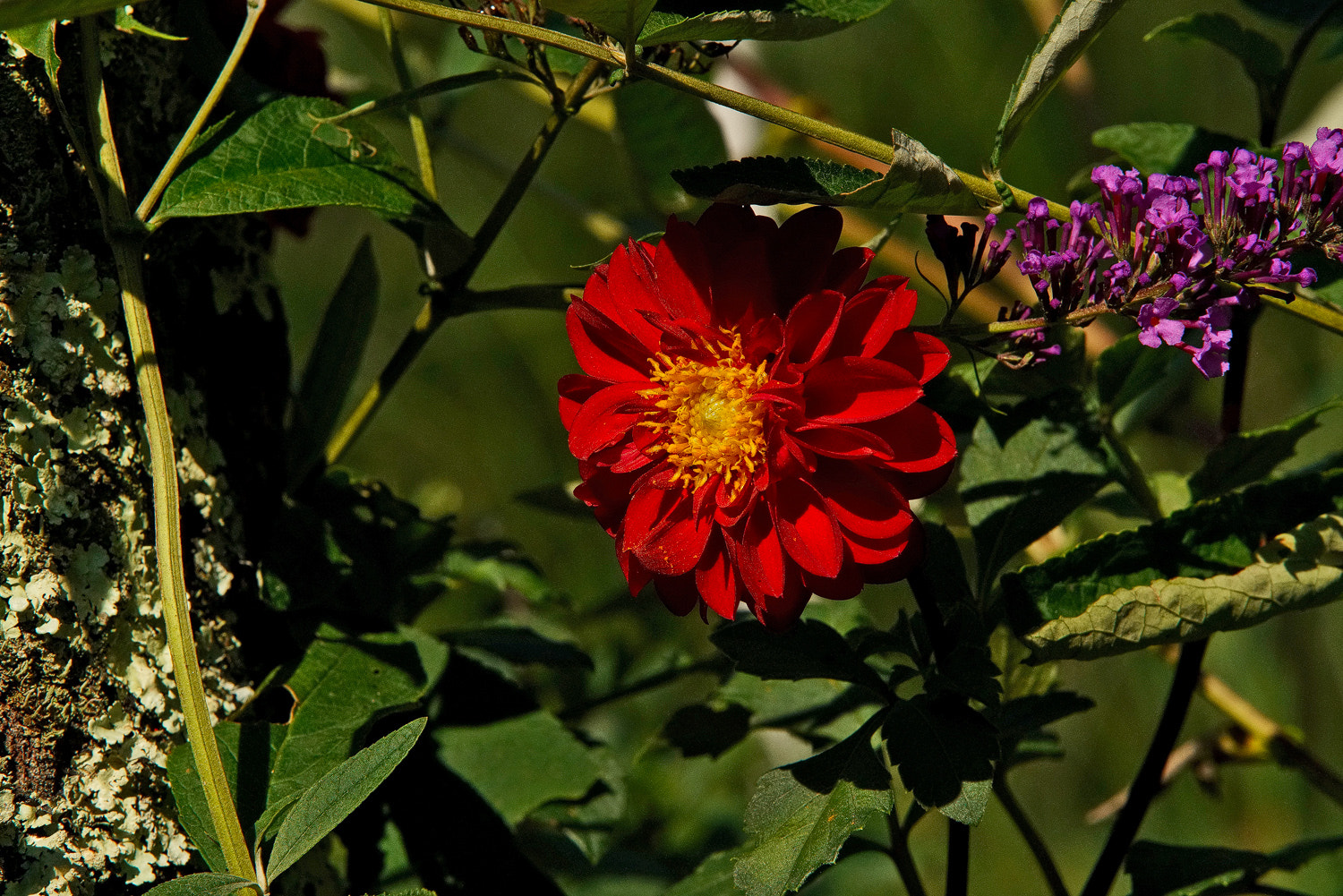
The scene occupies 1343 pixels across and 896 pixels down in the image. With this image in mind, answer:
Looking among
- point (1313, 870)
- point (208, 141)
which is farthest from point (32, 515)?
point (1313, 870)

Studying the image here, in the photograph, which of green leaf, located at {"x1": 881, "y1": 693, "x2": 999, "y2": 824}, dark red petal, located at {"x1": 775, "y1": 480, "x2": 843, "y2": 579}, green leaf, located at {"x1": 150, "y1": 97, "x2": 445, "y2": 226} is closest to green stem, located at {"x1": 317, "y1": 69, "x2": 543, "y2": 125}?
green leaf, located at {"x1": 150, "y1": 97, "x2": 445, "y2": 226}

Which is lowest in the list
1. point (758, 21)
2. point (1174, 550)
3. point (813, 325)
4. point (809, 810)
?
point (809, 810)

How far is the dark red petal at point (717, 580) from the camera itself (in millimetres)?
408

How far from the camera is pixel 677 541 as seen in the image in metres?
0.41

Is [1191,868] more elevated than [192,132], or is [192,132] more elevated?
[192,132]

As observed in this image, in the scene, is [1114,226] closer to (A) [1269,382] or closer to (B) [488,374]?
(A) [1269,382]

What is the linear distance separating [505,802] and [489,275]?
1344mm

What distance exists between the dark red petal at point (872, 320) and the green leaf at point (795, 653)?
0.14 meters

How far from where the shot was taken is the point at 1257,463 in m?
0.55

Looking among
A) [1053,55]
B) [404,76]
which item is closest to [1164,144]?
[1053,55]

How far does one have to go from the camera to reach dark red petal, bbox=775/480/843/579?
0.39 metres

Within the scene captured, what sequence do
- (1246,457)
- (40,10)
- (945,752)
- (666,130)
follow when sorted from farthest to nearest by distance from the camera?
(666,130) < (1246,457) < (945,752) < (40,10)

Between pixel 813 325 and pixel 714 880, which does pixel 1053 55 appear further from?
pixel 714 880

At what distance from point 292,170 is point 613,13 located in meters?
0.18
